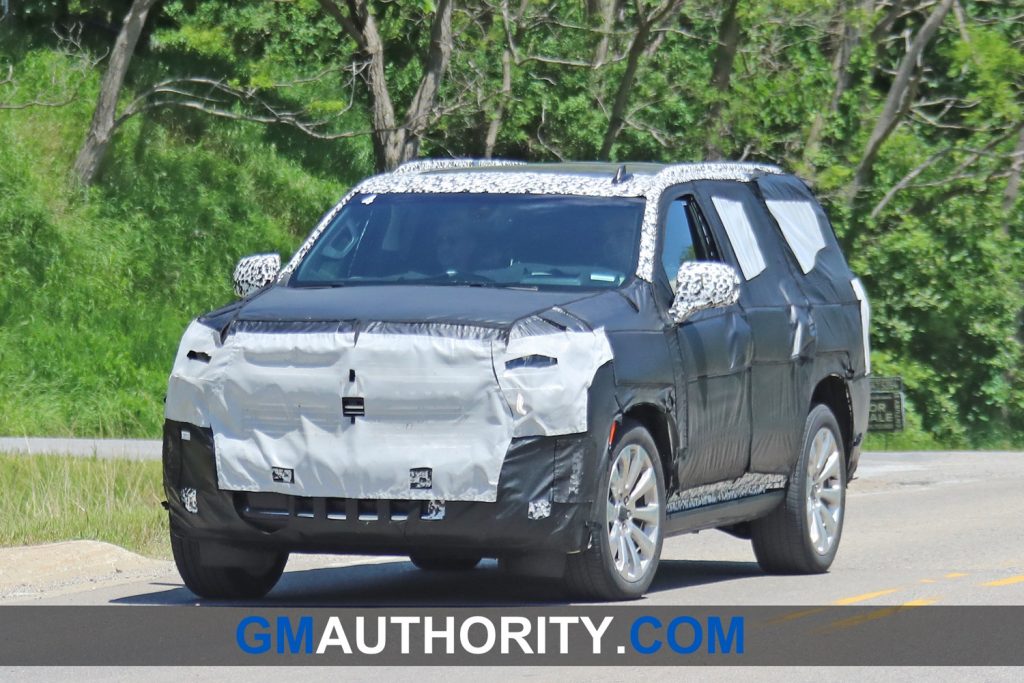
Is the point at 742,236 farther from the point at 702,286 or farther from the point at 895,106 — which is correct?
the point at 895,106

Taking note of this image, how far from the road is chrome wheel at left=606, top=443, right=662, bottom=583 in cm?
29

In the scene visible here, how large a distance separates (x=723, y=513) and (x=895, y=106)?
20569 millimetres

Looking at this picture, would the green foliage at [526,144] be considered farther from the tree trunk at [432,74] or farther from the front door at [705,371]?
the front door at [705,371]

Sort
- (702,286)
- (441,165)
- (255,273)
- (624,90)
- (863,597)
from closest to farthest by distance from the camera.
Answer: (702,286) < (255,273) < (863,597) < (441,165) < (624,90)

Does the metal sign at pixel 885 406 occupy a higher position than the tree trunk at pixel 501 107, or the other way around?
the tree trunk at pixel 501 107

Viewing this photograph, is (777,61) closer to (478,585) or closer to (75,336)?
(75,336)

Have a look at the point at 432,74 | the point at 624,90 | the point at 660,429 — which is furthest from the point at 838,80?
the point at 660,429

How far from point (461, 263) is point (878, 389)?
29.6 feet

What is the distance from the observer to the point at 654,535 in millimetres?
9211

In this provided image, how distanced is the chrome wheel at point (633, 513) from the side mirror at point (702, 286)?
771mm

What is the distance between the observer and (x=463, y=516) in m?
8.36

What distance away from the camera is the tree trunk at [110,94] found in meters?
26.6

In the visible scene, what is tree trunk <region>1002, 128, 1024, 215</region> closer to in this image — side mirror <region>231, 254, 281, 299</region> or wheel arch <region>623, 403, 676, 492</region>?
wheel arch <region>623, 403, 676, 492</region>

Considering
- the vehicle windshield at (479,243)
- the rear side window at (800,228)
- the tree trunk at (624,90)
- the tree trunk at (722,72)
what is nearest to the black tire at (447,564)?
the vehicle windshield at (479,243)
